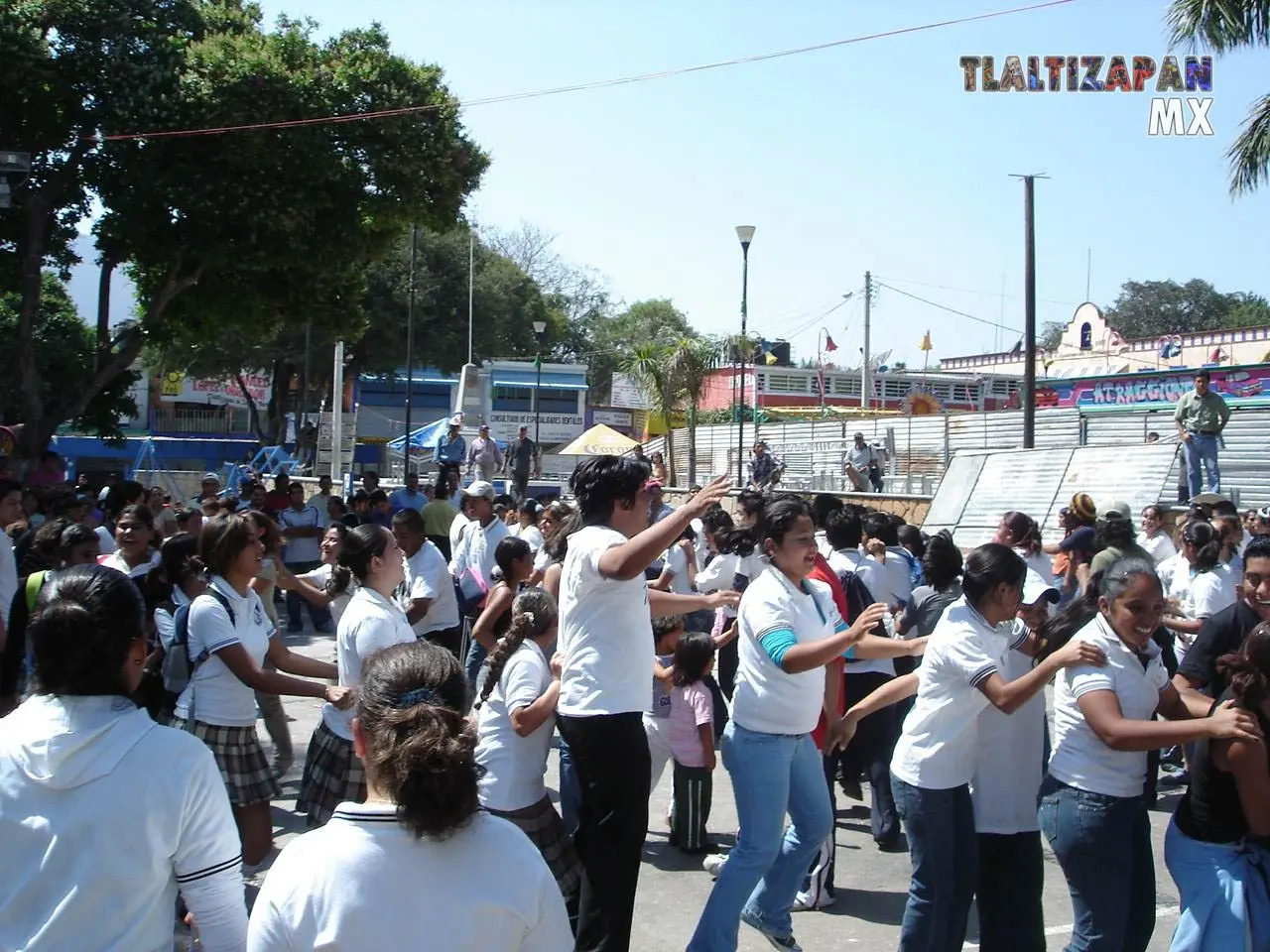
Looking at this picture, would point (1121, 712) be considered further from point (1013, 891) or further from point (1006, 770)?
point (1013, 891)

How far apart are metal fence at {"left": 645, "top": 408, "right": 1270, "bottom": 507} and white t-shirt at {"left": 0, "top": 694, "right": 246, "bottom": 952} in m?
15.0

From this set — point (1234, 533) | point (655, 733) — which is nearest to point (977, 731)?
point (655, 733)

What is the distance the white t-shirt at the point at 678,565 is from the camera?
9094 millimetres

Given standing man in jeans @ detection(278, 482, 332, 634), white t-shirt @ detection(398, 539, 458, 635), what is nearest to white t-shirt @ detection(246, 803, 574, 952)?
white t-shirt @ detection(398, 539, 458, 635)

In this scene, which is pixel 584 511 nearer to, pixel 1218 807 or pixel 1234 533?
pixel 1218 807

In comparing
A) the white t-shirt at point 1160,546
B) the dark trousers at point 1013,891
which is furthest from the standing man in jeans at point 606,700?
the white t-shirt at point 1160,546

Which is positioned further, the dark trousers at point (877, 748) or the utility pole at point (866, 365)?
the utility pole at point (866, 365)

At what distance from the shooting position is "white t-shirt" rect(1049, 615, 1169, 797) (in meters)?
4.06

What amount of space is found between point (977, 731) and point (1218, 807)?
0.89 metres

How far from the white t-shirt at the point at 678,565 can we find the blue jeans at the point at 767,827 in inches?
162

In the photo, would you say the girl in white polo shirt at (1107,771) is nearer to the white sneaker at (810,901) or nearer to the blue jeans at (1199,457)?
the white sneaker at (810,901)

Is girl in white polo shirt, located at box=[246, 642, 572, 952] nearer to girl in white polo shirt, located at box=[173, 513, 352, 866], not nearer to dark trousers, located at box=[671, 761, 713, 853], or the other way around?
girl in white polo shirt, located at box=[173, 513, 352, 866]

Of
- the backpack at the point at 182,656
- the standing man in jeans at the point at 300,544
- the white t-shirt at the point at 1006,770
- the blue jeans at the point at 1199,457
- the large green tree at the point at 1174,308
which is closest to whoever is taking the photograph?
the white t-shirt at the point at 1006,770

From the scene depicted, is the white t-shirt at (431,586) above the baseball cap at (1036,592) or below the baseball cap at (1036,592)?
below
